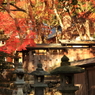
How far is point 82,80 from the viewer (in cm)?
1962

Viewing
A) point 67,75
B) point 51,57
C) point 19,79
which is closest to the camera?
point 67,75

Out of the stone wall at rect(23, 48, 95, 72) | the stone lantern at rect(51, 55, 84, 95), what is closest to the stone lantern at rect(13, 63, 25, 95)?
the stone lantern at rect(51, 55, 84, 95)

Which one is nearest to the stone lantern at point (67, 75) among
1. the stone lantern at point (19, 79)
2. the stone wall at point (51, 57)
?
the stone lantern at point (19, 79)

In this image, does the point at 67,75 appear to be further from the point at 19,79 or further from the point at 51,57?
the point at 51,57

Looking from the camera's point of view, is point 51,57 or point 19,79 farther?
point 51,57

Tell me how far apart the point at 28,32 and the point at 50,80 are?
600cm

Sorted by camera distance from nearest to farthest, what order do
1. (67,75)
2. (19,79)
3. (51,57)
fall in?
(67,75)
(19,79)
(51,57)

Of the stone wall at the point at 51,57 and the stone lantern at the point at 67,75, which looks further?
the stone wall at the point at 51,57

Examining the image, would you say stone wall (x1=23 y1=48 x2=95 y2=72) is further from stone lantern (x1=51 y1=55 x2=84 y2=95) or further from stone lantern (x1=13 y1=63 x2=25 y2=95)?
stone lantern (x1=51 y1=55 x2=84 y2=95)

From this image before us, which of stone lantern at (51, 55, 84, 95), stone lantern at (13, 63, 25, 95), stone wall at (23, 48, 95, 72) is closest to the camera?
stone lantern at (51, 55, 84, 95)

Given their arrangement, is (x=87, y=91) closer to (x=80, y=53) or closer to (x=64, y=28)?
(x=80, y=53)

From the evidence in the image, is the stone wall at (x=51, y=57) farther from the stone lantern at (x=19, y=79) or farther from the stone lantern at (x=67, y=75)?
the stone lantern at (x=67, y=75)

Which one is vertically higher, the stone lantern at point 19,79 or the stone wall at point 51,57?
the stone wall at point 51,57

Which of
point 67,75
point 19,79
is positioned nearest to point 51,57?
point 19,79
